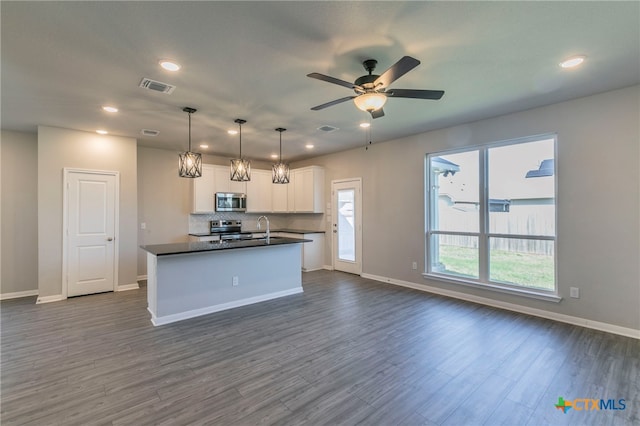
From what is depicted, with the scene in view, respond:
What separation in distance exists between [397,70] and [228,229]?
5742mm

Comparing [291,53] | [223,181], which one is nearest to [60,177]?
[223,181]

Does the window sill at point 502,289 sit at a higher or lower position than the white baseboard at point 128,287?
higher

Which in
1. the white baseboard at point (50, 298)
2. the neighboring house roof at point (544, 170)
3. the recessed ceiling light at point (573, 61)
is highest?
the recessed ceiling light at point (573, 61)

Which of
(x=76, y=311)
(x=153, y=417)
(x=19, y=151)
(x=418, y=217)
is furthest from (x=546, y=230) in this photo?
(x=19, y=151)

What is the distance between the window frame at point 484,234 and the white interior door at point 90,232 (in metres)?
5.49

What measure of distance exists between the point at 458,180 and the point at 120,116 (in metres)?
5.19

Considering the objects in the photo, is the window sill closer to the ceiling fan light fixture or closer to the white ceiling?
the white ceiling

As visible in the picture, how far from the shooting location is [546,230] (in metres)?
3.96

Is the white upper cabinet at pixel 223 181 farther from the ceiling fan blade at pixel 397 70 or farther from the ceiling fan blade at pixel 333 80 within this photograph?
the ceiling fan blade at pixel 397 70

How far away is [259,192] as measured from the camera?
7.44 meters

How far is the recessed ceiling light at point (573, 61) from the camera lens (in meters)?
2.67

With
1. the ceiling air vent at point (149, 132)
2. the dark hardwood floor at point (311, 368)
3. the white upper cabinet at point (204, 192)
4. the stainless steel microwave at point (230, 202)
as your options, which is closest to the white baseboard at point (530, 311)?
the dark hardwood floor at point (311, 368)

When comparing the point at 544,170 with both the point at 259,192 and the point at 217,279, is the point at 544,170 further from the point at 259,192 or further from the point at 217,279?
the point at 259,192

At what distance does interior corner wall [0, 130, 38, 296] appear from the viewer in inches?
193
